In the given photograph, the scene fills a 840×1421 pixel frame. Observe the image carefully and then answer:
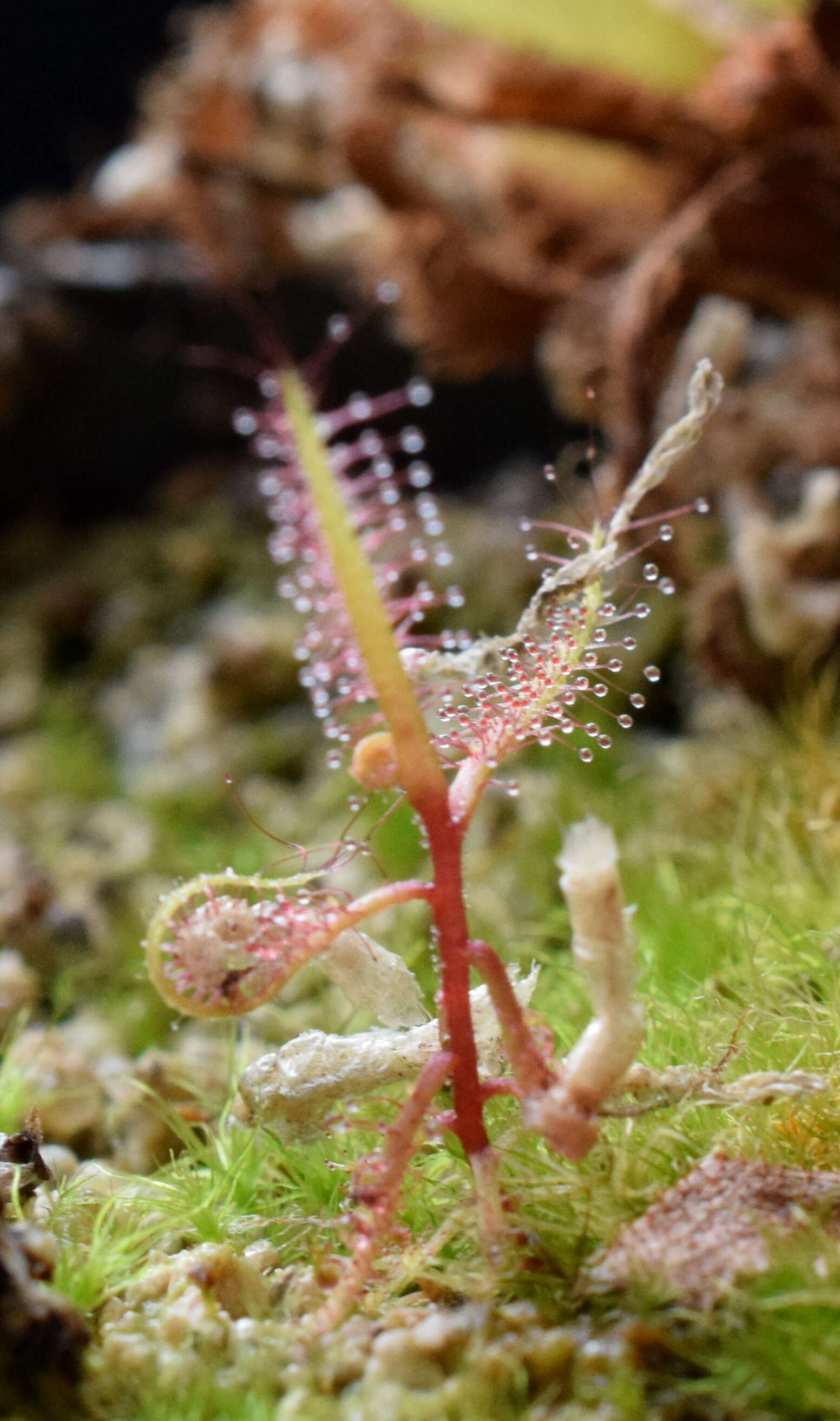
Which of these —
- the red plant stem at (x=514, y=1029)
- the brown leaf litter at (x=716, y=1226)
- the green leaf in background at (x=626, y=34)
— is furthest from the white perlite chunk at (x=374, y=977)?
the green leaf in background at (x=626, y=34)

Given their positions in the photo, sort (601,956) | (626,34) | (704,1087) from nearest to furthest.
Answer: (601,956) → (704,1087) → (626,34)

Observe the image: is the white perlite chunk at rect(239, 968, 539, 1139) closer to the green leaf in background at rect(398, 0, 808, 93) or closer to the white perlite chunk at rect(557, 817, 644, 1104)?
the white perlite chunk at rect(557, 817, 644, 1104)

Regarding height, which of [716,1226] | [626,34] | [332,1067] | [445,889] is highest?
[626,34]

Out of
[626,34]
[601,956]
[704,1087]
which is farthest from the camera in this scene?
[626,34]

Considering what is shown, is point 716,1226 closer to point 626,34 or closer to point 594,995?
point 594,995

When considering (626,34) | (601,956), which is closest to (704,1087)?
(601,956)

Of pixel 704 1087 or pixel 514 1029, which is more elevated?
pixel 514 1029

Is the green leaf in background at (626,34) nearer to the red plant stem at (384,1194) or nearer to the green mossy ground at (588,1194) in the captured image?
the green mossy ground at (588,1194)

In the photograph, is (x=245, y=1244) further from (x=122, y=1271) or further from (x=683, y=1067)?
(x=683, y=1067)
